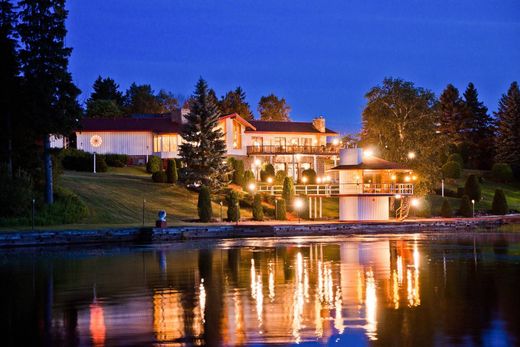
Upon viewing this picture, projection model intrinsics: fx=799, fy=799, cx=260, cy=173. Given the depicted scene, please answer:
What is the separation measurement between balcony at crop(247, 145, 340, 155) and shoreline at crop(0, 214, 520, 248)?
92.9 feet

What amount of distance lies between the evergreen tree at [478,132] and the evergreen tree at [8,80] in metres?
80.8

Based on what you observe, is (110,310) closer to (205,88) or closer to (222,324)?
(222,324)

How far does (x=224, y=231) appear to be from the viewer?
187ft

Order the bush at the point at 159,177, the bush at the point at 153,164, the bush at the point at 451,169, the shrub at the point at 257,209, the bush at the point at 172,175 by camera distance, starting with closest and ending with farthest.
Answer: the shrub at the point at 257,209, the bush at the point at 159,177, the bush at the point at 172,175, the bush at the point at 153,164, the bush at the point at 451,169

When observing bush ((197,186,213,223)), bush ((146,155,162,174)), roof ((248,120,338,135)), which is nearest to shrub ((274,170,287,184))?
roof ((248,120,338,135))


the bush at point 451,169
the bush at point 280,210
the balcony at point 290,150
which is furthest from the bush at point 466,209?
the bush at point 451,169

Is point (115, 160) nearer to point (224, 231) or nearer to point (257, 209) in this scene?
point (257, 209)

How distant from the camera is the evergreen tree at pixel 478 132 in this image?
12262cm

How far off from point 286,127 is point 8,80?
4916 centimetres

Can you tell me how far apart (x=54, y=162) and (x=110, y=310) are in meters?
38.0

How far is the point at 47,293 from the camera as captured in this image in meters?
27.9

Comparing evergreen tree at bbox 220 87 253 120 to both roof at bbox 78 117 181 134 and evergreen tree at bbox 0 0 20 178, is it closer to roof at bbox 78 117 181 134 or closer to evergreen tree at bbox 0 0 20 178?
roof at bbox 78 117 181 134

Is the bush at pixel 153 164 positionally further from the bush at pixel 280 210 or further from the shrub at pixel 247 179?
the bush at pixel 280 210

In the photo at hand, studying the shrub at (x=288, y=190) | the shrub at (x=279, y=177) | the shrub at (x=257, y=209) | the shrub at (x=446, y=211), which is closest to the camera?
the shrub at (x=257, y=209)
